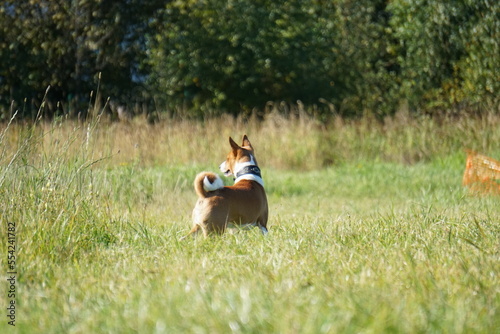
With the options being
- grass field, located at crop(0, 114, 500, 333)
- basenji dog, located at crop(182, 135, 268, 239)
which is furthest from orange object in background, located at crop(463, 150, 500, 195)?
basenji dog, located at crop(182, 135, 268, 239)

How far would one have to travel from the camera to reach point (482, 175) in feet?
30.0

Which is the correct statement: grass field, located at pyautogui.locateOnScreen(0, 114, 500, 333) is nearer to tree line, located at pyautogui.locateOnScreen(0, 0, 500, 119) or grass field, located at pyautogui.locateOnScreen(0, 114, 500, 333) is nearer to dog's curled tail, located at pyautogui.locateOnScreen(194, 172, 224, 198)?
dog's curled tail, located at pyautogui.locateOnScreen(194, 172, 224, 198)

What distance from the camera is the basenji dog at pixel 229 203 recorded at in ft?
17.4

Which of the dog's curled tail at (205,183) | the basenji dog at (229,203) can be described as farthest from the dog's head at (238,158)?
the dog's curled tail at (205,183)

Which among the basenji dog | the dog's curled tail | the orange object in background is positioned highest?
the dog's curled tail

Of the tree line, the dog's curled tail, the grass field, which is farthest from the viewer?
the tree line

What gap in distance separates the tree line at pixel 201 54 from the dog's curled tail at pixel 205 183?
12.4 m

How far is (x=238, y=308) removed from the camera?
10.1ft

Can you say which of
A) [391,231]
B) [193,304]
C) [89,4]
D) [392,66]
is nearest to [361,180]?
[391,231]

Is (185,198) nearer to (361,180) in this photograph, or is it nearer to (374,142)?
(361,180)

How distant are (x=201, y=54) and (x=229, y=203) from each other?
1291 cm

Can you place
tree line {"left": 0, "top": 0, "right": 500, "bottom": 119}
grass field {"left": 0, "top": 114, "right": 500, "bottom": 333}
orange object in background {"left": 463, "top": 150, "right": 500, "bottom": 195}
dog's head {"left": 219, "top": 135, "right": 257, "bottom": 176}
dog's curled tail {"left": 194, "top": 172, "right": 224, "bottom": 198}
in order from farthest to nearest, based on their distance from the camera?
1. tree line {"left": 0, "top": 0, "right": 500, "bottom": 119}
2. orange object in background {"left": 463, "top": 150, "right": 500, "bottom": 195}
3. dog's head {"left": 219, "top": 135, "right": 257, "bottom": 176}
4. dog's curled tail {"left": 194, "top": 172, "right": 224, "bottom": 198}
5. grass field {"left": 0, "top": 114, "right": 500, "bottom": 333}

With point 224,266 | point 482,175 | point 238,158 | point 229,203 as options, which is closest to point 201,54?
point 482,175

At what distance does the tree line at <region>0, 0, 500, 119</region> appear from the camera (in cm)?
1764
